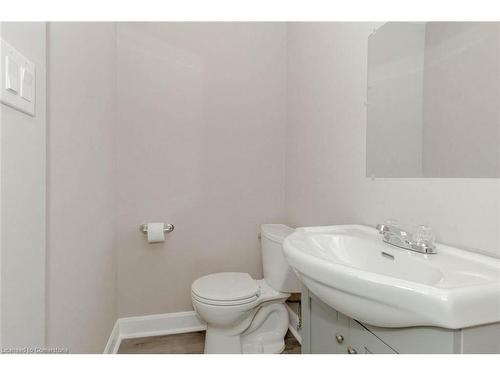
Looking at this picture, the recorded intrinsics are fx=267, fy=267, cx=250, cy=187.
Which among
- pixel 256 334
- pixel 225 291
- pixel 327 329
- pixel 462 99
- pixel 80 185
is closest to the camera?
pixel 462 99

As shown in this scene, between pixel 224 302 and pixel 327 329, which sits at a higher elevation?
pixel 327 329

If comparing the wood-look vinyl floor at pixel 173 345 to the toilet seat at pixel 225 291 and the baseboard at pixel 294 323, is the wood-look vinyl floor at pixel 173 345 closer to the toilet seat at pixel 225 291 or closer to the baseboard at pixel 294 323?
the baseboard at pixel 294 323

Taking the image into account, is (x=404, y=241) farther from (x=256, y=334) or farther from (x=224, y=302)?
(x=256, y=334)

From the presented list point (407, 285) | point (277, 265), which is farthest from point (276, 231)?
point (407, 285)

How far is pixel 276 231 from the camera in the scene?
65.8 inches

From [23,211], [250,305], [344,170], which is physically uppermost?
[344,170]

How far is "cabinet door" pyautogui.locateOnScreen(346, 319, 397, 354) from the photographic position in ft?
2.21

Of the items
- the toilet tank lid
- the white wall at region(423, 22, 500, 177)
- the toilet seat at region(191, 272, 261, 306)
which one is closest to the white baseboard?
the toilet seat at region(191, 272, 261, 306)

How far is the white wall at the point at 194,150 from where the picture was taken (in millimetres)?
1696

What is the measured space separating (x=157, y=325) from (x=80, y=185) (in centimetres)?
115

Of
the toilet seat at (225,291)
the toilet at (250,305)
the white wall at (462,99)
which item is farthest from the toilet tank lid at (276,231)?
the white wall at (462,99)

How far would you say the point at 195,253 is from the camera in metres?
1.80

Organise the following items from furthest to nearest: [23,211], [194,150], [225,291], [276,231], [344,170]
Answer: [194,150], [276,231], [225,291], [344,170], [23,211]
